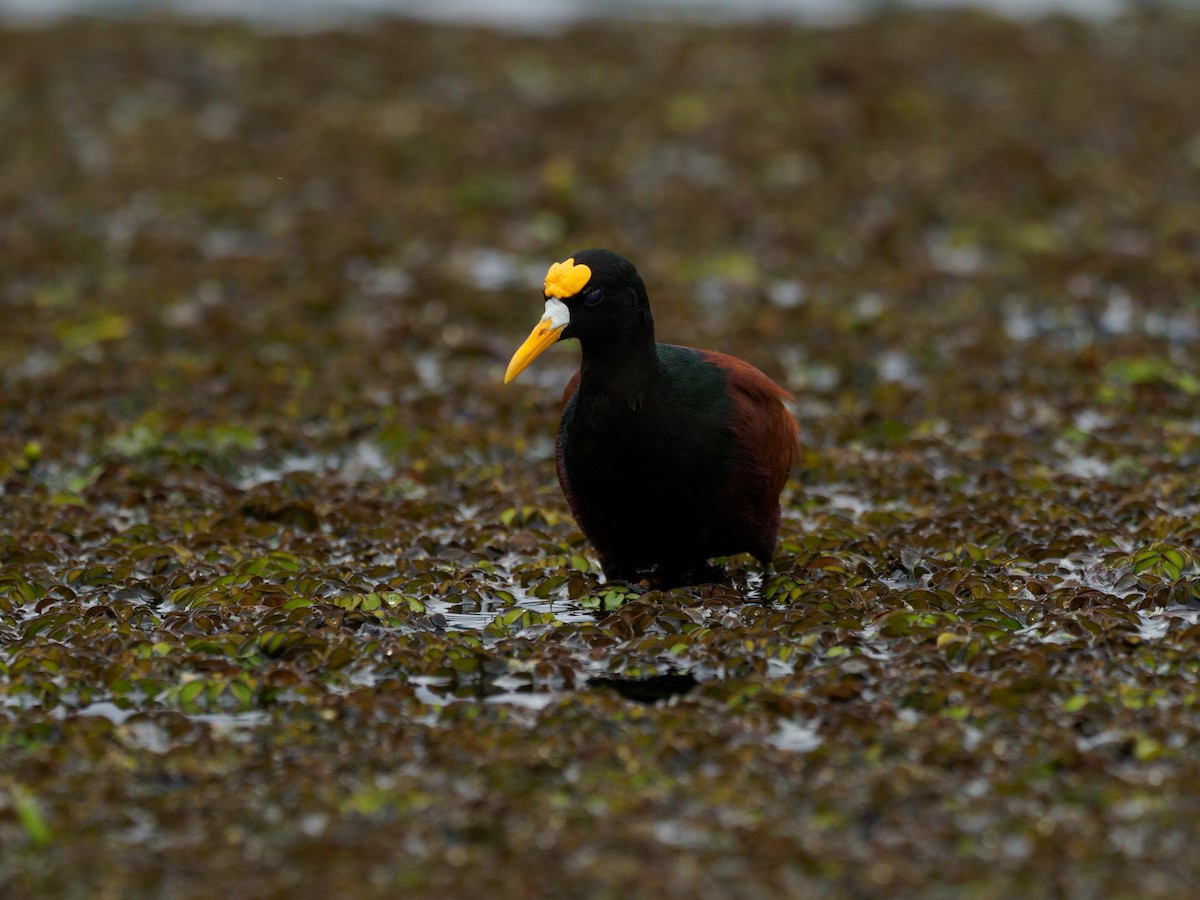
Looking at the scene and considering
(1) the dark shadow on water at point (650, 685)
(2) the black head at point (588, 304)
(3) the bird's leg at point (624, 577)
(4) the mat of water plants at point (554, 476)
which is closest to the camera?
(4) the mat of water plants at point (554, 476)

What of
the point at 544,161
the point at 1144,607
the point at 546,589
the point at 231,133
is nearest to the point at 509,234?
the point at 544,161

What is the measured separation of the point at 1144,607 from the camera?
8.00 metres

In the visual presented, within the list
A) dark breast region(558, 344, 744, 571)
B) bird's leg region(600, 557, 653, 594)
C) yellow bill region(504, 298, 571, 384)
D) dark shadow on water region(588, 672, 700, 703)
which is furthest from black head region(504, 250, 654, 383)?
dark shadow on water region(588, 672, 700, 703)

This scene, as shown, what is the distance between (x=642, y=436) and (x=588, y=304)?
25.8 inches

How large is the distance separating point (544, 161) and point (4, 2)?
1244 centimetres

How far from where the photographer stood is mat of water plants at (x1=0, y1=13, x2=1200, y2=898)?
19.9 ft

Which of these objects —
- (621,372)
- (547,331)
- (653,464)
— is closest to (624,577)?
(653,464)

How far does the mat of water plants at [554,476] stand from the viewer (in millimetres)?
6066

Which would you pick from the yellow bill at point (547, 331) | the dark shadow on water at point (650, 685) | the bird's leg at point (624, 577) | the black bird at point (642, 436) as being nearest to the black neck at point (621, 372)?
the black bird at point (642, 436)

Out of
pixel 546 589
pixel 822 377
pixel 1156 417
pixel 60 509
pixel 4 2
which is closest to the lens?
pixel 546 589

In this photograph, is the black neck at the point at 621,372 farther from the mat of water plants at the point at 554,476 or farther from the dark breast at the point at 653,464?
the mat of water plants at the point at 554,476

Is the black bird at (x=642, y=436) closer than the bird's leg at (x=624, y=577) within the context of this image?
Yes

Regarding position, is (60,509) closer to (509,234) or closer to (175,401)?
(175,401)

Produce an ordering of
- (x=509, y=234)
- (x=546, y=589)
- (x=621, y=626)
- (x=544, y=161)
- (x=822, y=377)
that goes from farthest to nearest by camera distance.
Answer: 1. (x=544, y=161)
2. (x=509, y=234)
3. (x=822, y=377)
4. (x=546, y=589)
5. (x=621, y=626)
